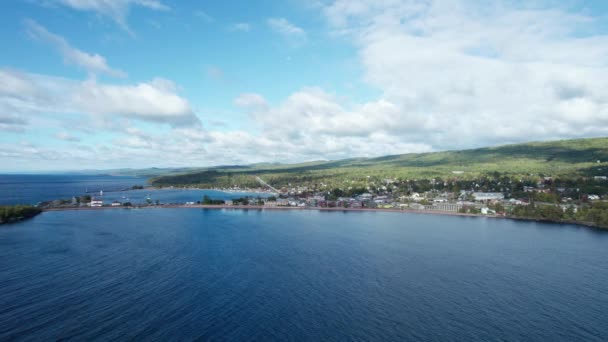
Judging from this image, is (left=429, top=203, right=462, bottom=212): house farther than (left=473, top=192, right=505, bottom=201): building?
No

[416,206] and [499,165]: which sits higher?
[499,165]

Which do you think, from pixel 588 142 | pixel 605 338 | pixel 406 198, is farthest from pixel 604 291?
Result: pixel 588 142

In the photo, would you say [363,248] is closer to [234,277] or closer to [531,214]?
[234,277]

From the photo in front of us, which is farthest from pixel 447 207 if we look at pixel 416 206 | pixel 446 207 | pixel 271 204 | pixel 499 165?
pixel 499 165

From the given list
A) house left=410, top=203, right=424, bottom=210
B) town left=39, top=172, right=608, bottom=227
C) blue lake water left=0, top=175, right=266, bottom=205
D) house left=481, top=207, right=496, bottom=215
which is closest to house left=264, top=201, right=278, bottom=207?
town left=39, top=172, right=608, bottom=227

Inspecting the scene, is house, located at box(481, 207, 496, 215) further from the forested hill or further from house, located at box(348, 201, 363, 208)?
the forested hill

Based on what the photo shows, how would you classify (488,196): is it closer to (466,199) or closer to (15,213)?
(466,199)
